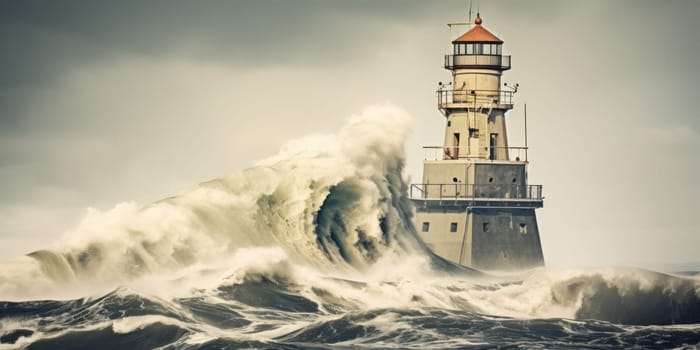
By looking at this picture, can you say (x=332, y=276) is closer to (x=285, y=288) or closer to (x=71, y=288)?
(x=285, y=288)

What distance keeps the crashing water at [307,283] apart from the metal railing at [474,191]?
9.86 ft

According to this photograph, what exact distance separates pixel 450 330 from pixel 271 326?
3717mm

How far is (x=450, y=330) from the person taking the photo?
3819 centimetres

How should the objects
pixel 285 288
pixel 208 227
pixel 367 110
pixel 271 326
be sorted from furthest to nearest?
1. pixel 367 110
2. pixel 208 227
3. pixel 285 288
4. pixel 271 326

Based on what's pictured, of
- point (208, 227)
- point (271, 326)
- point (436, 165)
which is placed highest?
point (436, 165)

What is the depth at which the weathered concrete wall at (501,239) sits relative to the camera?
57.7 m

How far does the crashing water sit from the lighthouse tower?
2.51 m

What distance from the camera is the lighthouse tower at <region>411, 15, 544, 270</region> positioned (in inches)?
2270

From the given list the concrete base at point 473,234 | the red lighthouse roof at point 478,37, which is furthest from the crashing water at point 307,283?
the red lighthouse roof at point 478,37

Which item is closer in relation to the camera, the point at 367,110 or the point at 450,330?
the point at 450,330

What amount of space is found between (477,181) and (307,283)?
15803 millimetres

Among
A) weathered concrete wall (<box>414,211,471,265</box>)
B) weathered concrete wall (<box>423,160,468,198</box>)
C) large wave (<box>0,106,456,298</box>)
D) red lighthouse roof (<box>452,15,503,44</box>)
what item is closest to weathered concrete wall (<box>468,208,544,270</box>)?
weathered concrete wall (<box>414,211,471,265</box>)

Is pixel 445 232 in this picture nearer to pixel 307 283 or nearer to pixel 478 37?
pixel 478 37

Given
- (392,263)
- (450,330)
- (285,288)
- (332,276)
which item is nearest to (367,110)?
(392,263)
